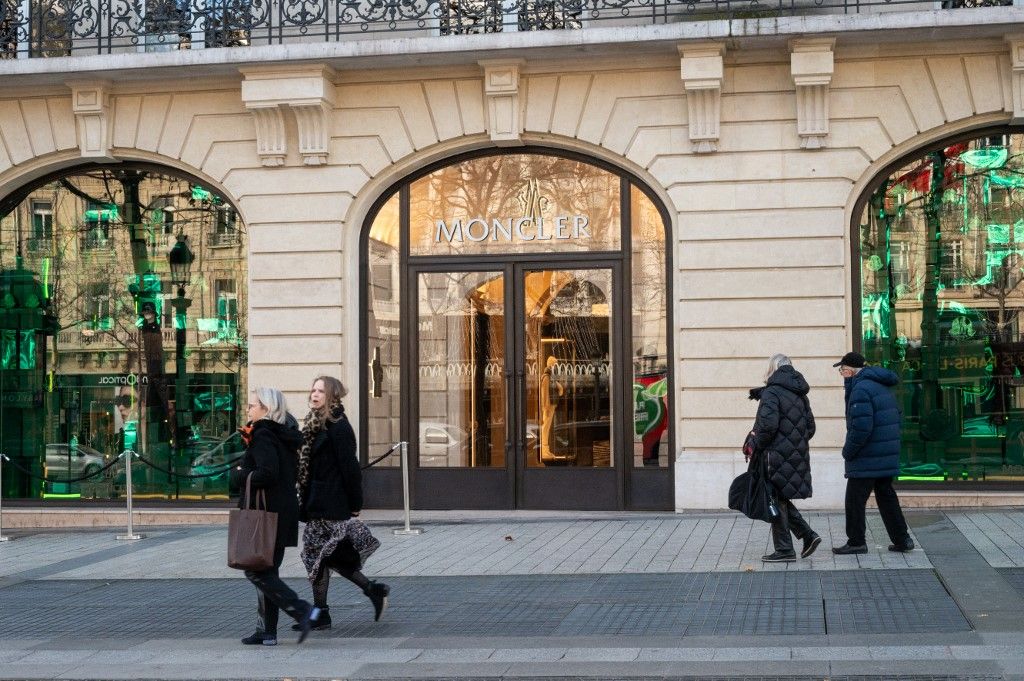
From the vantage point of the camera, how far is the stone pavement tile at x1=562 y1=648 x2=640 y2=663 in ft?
24.2

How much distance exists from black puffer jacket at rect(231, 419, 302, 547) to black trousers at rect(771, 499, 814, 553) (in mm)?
4158

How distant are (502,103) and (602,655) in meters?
8.74

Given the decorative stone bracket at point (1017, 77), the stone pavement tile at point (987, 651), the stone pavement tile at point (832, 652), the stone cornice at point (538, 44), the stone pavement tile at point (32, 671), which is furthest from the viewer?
the decorative stone bracket at point (1017, 77)

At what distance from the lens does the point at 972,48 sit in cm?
1405

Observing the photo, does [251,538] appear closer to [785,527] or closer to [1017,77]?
[785,527]

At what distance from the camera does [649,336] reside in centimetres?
1511

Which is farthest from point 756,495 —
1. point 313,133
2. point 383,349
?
point 313,133

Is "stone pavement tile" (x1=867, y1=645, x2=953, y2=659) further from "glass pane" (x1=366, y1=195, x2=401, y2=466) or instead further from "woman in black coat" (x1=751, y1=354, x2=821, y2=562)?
"glass pane" (x1=366, y1=195, x2=401, y2=466)

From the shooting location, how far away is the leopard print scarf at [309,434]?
841 centimetres

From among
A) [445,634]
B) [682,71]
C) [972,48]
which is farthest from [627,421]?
[445,634]

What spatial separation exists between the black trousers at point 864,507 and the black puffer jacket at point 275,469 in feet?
15.9

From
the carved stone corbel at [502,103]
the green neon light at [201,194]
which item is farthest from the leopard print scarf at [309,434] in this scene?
the green neon light at [201,194]

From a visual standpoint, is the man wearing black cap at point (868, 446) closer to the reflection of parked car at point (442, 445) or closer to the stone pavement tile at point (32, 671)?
the reflection of parked car at point (442, 445)

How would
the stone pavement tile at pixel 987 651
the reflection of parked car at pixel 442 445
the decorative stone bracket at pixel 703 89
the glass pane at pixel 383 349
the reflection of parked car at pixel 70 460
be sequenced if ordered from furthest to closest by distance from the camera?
the reflection of parked car at pixel 70 460
the glass pane at pixel 383 349
the reflection of parked car at pixel 442 445
the decorative stone bracket at pixel 703 89
the stone pavement tile at pixel 987 651
